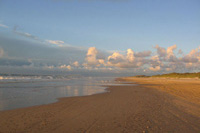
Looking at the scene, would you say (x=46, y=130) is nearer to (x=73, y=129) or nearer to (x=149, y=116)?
(x=73, y=129)

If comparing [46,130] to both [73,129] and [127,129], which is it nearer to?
[73,129]

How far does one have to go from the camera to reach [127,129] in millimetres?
7641

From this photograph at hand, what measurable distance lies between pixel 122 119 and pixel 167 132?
2.67 m

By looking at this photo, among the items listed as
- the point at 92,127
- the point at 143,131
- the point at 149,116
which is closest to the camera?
the point at 143,131

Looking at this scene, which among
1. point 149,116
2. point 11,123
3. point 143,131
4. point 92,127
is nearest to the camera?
point 143,131

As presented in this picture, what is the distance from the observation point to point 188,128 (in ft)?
26.1

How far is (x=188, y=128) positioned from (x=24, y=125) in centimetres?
839

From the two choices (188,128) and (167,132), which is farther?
(188,128)

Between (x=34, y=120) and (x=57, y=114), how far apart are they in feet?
5.60

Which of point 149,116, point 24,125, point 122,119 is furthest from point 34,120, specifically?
point 149,116

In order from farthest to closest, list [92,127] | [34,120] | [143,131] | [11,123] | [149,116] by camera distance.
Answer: [149,116] → [34,120] → [11,123] → [92,127] → [143,131]

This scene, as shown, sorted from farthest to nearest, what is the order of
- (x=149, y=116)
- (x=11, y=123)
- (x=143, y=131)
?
(x=149, y=116)
(x=11, y=123)
(x=143, y=131)

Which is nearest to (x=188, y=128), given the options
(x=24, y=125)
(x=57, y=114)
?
(x=57, y=114)

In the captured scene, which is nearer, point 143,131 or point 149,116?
point 143,131
